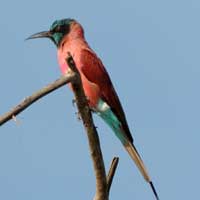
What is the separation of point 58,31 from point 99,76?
105 cm

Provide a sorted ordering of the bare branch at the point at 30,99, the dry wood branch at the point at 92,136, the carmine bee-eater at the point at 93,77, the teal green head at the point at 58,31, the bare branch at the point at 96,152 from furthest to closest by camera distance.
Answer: the teal green head at the point at 58,31
the carmine bee-eater at the point at 93,77
the bare branch at the point at 96,152
the dry wood branch at the point at 92,136
the bare branch at the point at 30,99

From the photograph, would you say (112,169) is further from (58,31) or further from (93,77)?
(58,31)

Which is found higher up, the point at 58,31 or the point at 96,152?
the point at 58,31

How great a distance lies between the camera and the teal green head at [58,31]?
773 centimetres

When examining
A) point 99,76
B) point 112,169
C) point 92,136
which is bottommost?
point 112,169

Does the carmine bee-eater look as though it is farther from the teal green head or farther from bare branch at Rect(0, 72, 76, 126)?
bare branch at Rect(0, 72, 76, 126)

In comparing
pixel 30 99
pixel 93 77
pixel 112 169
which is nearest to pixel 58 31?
pixel 93 77

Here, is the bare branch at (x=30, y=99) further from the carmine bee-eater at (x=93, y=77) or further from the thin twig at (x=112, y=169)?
the carmine bee-eater at (x=93, y=77)

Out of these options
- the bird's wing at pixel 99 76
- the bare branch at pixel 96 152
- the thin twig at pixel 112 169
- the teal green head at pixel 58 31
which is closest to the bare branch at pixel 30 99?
the bare branch at pixel 96 152

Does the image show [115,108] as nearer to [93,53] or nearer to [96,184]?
[93,53]

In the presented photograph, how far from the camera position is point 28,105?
374 cm

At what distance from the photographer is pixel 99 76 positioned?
7.02 metres

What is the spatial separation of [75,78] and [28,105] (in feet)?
1.30

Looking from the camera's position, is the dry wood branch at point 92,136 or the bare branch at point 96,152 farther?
the bare branch at point 96,152
